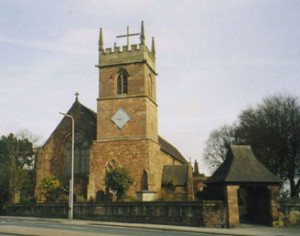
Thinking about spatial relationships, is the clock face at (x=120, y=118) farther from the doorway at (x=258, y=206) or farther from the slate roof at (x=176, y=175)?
the doorway at (x=258, y=206)

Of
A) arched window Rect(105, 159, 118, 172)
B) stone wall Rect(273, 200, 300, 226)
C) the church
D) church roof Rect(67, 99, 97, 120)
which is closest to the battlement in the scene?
the church

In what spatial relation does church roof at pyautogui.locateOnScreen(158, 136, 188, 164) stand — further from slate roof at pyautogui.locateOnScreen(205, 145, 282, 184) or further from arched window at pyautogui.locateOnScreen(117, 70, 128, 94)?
slate roof at pyautogui.locateOnScreen(205, 145, 282, 184)

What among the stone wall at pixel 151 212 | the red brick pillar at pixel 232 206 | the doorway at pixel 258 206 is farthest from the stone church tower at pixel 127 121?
the red brick pillar at pixel 232 206

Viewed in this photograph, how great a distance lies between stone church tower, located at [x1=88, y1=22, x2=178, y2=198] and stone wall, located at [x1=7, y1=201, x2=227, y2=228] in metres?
5.89

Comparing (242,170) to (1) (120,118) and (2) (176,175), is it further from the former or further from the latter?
(2) (176,175)

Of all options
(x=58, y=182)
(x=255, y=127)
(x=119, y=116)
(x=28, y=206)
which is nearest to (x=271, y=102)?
(x=255, y=127)

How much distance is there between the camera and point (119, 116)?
1480 inches

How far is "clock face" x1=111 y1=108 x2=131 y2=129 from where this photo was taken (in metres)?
37.3

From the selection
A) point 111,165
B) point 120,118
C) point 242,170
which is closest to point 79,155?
point 111,165

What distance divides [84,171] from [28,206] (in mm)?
7615

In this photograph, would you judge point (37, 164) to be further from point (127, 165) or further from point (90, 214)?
point (90, 214)

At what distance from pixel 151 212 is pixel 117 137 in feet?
41.5

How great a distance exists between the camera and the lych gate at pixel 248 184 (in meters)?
24.2

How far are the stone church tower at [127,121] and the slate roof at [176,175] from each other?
2.78 ft
